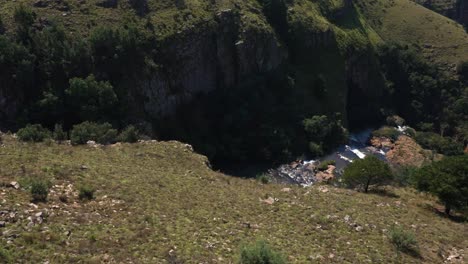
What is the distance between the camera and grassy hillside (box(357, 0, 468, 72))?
135 m

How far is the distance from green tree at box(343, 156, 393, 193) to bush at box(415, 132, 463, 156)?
58129 millimetres

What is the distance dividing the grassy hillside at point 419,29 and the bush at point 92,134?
346 feet

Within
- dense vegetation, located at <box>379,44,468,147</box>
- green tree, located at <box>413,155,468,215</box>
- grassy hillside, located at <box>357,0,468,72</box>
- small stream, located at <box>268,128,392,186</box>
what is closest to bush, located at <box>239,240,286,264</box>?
green tree, located at <box>413,155,468,215</box>

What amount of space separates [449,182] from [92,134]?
1582 inches

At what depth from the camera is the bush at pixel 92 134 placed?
179 ft

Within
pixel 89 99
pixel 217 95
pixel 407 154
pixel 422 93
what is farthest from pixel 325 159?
pixel 422 93

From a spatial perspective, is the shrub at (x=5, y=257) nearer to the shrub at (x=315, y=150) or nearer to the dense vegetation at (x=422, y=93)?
the shrub at (x=315, y=150)

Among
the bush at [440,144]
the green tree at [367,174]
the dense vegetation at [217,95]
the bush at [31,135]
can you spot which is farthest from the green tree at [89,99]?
the bush at [440,144]

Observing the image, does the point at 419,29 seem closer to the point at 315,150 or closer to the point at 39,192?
the point at 315,150

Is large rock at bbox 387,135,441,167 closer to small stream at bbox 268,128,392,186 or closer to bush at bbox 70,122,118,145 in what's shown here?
small stream at bbox 268,128,392,186

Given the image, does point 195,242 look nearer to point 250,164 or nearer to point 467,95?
point 250,164

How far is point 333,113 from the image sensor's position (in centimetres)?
10300

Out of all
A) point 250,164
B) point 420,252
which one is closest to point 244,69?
point 250,164

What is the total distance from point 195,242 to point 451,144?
9088 centimetres
